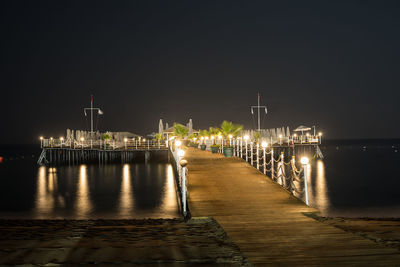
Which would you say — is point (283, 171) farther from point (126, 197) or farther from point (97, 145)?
point (97, 145)

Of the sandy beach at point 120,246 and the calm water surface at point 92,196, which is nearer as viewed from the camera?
the sandy beach at point 120,246

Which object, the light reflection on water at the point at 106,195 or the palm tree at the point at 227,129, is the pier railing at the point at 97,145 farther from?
the palm tree at the point at 227,129

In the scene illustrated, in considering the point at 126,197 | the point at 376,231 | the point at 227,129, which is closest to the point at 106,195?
the point at 126,197

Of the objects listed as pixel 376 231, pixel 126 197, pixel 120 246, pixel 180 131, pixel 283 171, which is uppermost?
pixel 180 131

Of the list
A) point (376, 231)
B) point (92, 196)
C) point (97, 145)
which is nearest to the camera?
point (376, 231)

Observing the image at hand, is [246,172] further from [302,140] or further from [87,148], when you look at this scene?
[302,140]

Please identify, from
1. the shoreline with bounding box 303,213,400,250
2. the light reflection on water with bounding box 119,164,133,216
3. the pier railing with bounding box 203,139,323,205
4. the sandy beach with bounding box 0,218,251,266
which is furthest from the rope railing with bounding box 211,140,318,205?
the light reflection on water with bounding box 119,164,133,216

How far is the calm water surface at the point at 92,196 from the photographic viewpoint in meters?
15.7

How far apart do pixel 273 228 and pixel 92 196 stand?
1562 centimetres

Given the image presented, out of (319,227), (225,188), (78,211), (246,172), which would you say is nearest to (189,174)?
(246,172)

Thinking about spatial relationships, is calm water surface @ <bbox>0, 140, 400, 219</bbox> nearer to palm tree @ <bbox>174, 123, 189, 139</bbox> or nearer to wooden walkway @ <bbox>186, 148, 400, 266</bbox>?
wooden walkway @ <bbox>186, 148, 400, 266</bbox>

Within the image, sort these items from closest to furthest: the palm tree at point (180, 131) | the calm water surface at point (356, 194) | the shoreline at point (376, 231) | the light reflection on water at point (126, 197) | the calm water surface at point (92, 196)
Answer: the shoreline at point (376, 231), the calm water surface at point (356, 194), the calm water surface at point (92, 196), the light reflection on water at point (126, 197), the palm tree at point (180, 131)

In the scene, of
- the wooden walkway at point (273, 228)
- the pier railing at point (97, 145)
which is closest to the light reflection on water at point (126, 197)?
the wooden walkway at point (273, 228)

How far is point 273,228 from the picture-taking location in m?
6.62
